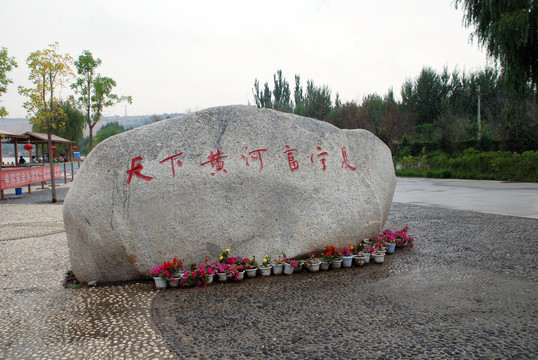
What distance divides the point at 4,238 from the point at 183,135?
15.7ft

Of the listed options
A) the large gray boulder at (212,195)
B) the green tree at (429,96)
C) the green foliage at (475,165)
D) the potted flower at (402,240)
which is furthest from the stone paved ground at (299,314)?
the green tree at (429,96)

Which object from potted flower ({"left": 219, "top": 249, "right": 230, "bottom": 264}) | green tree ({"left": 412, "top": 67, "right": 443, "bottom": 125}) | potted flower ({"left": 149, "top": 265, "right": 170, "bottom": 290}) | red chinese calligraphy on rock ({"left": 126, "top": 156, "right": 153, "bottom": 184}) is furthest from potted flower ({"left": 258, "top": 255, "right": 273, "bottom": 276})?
green tree ({"left": 412, "top": 67, "right": 443, "bottom": 125})

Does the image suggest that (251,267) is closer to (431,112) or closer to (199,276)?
(199,276)

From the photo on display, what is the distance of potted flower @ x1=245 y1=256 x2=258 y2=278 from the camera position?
4832 mm

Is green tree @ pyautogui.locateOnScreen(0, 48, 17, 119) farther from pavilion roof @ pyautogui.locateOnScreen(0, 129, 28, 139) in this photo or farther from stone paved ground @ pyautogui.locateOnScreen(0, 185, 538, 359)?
stone paved ground @ pyautogui.locateOnScreen(0, 185, 538, 359)

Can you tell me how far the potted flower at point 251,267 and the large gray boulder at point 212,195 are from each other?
0.16 metres

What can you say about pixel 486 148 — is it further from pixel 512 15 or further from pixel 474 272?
pixel 474 272

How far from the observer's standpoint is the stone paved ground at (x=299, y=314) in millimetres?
3115

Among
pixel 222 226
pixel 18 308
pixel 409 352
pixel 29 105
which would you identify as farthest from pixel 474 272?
pixel 29 105

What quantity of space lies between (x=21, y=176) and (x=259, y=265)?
13.0 m

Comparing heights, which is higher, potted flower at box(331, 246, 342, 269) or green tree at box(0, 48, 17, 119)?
green tree at box(0, 48, 17, 119)

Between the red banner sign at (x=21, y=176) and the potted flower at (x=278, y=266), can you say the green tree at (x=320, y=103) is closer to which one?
the red banner sign at (x=21, y=176)

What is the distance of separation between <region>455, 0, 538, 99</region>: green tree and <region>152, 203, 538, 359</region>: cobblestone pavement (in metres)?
8.76

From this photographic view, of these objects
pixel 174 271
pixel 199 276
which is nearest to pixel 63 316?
pixel 174 271
